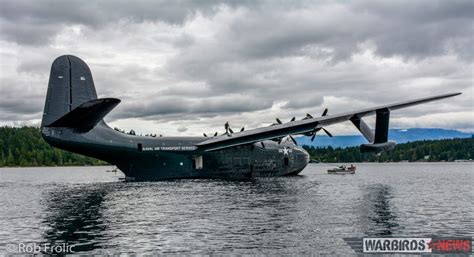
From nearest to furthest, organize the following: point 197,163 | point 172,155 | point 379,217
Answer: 1. point 379,217
2. point 172,155
3. point 197,163

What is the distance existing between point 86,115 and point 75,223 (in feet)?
66.8

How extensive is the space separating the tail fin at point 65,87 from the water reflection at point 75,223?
470 inches

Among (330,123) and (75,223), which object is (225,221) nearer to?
(75,223)

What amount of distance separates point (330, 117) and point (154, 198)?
2201 centimetres

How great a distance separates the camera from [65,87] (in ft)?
165

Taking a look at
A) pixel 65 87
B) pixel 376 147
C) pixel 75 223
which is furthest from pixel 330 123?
pixel 75 223

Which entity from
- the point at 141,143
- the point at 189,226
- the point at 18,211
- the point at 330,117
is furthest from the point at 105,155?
the point at 189,226

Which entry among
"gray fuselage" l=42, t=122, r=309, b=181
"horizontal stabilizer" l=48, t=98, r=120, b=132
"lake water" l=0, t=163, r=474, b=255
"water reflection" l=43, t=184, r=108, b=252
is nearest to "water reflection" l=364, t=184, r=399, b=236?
"lake water" l=0, t=163, r=474, b=255

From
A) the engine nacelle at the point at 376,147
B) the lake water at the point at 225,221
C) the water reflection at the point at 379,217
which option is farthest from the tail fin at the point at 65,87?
the water reflection at the point at 379,217

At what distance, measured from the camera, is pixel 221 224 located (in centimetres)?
2703

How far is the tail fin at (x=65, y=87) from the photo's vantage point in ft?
161

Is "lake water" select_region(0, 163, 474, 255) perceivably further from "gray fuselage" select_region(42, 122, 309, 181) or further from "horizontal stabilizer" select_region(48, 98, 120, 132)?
"gray fuselage" select_region(42, 122, 309, 181)

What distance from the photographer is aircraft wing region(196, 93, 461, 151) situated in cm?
4956

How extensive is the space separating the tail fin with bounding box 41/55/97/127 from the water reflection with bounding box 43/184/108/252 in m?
11.9
